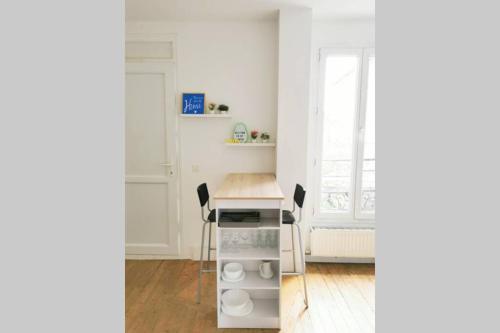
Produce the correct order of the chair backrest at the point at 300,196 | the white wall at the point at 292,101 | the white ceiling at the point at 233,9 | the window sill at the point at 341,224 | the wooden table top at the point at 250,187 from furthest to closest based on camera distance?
the window sill at the point at 341,224 → the white wall at the point at 292,101 → the white ceiling at the point at 233,9 → the chair backrest at the point at 300,196 → the wooden table top at the point at 250,187

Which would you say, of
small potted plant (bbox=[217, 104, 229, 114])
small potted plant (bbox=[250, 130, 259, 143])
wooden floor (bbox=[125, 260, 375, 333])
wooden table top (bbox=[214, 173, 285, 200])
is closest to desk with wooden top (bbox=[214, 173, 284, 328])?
wooden table top (bbox=[214, 173, 285, 200])

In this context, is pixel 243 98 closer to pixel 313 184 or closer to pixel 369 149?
pixel 313 184

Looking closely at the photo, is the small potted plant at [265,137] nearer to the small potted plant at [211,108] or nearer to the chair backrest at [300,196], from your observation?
the small potted plant at [211,108]

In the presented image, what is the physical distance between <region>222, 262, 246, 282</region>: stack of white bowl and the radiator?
1.13 m

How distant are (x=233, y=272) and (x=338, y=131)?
6.07ft

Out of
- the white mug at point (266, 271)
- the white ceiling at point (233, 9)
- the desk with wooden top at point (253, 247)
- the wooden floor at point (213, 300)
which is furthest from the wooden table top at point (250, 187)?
the white ceiling at point (233, 9)

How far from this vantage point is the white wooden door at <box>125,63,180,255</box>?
3238mm

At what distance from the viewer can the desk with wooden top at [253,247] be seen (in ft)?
7.18

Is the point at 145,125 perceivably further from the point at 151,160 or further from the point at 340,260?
the point at 340,260

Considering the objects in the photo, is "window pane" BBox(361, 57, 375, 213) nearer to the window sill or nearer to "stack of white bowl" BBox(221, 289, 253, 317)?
the window sill

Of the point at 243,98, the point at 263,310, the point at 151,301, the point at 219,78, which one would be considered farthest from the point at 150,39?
the point at 263,310

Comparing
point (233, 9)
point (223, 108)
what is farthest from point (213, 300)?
point (233, 9)

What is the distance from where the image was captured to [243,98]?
10.7ft

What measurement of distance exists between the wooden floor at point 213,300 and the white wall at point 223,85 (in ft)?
2.60
